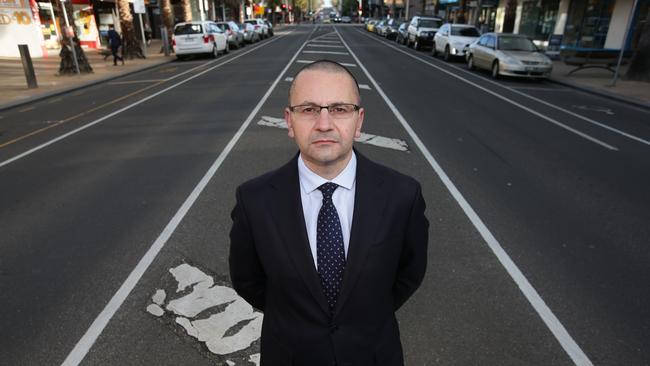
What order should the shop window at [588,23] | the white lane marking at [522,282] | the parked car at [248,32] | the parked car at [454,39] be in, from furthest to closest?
the parked car at [248,32], the shop window at [588,23], the parked car at [454,39], the white lane marking at [522,282]

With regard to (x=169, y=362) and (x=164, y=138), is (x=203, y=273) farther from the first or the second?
(x=164, y=138)

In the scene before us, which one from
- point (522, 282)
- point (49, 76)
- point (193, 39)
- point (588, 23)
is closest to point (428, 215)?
point (522, 282)

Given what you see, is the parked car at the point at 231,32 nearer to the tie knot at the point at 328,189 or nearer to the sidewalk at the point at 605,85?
the sidewalk at the point at 605,85

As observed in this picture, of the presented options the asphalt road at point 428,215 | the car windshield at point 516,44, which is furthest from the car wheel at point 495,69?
the asphalt road at point 428,215

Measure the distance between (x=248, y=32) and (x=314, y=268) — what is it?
113 feet

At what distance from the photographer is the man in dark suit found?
1.60 m

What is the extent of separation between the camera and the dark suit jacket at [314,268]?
5.32 ft

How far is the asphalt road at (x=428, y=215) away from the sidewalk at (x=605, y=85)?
75.4 inches

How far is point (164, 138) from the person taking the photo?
27.1 feet

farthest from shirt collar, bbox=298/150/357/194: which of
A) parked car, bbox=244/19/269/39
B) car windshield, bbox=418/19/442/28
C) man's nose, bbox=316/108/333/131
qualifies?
parked car, bbox=244/19/269/39

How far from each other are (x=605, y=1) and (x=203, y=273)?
1016 inches

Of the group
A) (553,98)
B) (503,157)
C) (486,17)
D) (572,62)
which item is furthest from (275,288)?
(486,17)

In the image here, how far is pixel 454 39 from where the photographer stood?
2130cm

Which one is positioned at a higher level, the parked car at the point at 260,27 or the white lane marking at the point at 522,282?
the parked car at the point at 260,27
